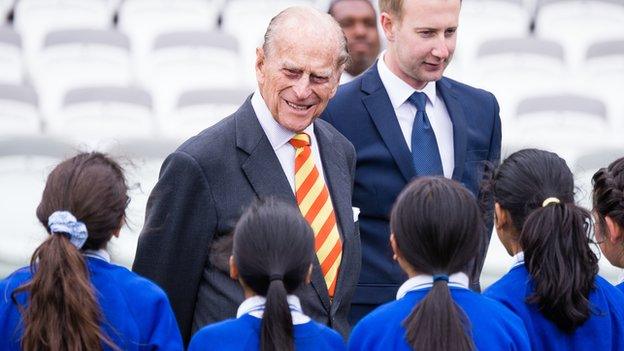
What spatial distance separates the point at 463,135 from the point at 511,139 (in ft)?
9.49

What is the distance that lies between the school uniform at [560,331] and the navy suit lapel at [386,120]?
2.60ft

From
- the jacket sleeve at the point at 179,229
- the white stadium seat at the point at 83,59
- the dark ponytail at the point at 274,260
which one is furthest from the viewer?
the white stadium seat at the point at 83,59

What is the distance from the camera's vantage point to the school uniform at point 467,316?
2.88 meters

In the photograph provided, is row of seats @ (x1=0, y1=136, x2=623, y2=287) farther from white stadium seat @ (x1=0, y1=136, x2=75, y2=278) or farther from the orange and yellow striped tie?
the orange and yellow striped tie

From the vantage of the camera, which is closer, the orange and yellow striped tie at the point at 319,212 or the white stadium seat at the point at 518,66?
the orange and yellow striped tie at the point at 319,212

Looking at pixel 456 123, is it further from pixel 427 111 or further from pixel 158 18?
pixel 158 18

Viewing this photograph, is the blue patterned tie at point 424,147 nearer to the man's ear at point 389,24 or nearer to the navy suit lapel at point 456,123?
the navy suit lapel at point 456,123

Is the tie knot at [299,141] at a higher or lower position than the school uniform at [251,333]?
higher

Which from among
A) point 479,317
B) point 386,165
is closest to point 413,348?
point 479,317

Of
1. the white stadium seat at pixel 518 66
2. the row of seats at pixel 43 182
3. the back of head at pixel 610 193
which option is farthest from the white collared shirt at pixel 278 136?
the white stadium seat at pixel 518 66

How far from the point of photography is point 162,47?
27.2 feet

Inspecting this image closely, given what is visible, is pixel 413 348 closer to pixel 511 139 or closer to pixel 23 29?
pixel 511 139

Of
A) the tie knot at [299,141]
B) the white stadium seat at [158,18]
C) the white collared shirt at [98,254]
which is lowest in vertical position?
the white stadium seat at [158,18]

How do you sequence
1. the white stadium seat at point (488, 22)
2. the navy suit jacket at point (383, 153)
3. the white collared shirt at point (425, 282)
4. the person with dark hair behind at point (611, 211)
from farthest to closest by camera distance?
the white stadium seat at point (488, 22) < the navy suit jacket at point (383, 153) < the person with dark hair behind at point (611, 211) < the white collared shirt at point (425, 282)
